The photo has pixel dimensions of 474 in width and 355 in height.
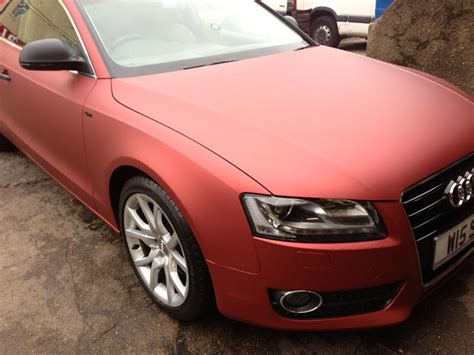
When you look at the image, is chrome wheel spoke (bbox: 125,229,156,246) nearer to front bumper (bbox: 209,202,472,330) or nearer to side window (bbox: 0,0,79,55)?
front bumper (bbox: 209,202,472,330)

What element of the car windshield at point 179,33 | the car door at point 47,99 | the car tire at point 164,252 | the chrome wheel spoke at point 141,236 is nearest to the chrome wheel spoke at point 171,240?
the car tire at point 164,252

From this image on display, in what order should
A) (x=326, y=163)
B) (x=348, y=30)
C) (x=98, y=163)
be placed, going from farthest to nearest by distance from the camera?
(x=348, y=30) → (x=98, y=163) → (x=326, y=163)

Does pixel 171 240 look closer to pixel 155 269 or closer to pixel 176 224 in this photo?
pixel 176 224

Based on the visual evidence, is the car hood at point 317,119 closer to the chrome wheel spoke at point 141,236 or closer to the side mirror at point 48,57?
the side mirror at point 48,57

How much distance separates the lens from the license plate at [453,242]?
5.57 ft

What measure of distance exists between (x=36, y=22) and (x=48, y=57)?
86 centimetres

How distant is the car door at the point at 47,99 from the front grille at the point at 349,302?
131 cm

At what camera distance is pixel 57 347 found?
2002 mm

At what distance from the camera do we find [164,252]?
6.64 ft

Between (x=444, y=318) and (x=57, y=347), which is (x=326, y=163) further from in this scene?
(x=57, y=347)

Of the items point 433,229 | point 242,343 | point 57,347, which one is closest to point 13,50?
point 57,347

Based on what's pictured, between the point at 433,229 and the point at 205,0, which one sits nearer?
the point at 433,229

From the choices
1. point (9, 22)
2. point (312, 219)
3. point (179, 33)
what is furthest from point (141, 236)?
point (9, 22)

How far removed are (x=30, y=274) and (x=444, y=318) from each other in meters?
2.09
